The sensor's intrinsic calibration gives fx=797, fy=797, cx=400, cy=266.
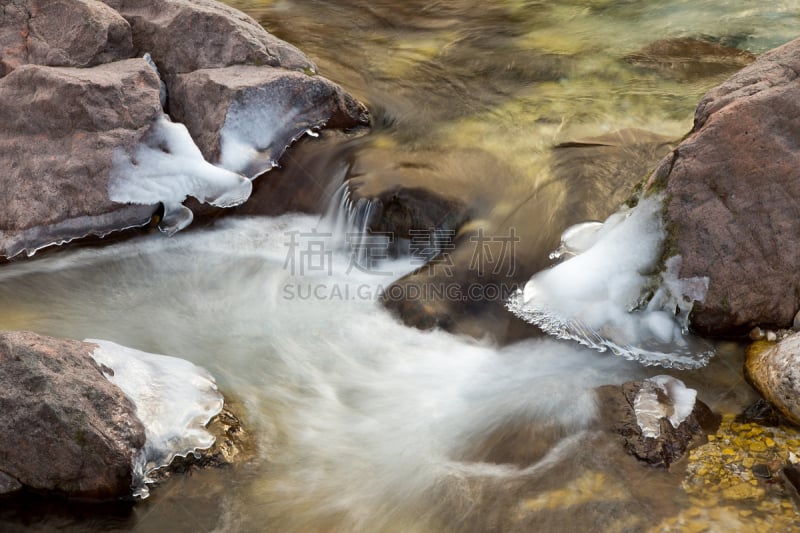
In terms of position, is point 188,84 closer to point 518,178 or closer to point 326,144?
point 326,144

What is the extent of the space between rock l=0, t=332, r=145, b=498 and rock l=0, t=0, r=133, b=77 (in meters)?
3.45

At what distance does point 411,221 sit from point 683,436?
101 inches

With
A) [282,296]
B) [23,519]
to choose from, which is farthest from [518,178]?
[23,519]

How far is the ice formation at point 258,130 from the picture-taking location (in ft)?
21.9

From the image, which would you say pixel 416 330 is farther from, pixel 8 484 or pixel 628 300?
pixel 8 484

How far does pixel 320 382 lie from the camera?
5.08 m

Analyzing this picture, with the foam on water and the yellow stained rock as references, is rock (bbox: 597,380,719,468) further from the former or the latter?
the yellow stained rock

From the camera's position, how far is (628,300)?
5.13 m

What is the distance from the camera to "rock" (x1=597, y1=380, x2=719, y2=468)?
167 inches

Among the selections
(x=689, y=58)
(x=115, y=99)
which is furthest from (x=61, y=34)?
(x=689, y=58)

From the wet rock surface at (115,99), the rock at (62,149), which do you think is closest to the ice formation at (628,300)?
the wet rock surface at (115,99)

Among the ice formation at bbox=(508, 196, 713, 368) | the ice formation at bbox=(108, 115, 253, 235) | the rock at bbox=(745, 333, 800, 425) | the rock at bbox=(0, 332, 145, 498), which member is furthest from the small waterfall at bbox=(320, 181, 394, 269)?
the rock at bbox=(745, 333, 800, 425)

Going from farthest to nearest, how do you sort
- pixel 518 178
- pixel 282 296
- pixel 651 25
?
pixel 651 25 < pixel 518 178 < pixel 282 296

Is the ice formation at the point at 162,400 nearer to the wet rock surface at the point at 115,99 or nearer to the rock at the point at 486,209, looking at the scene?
the rock at the point at 486,209
